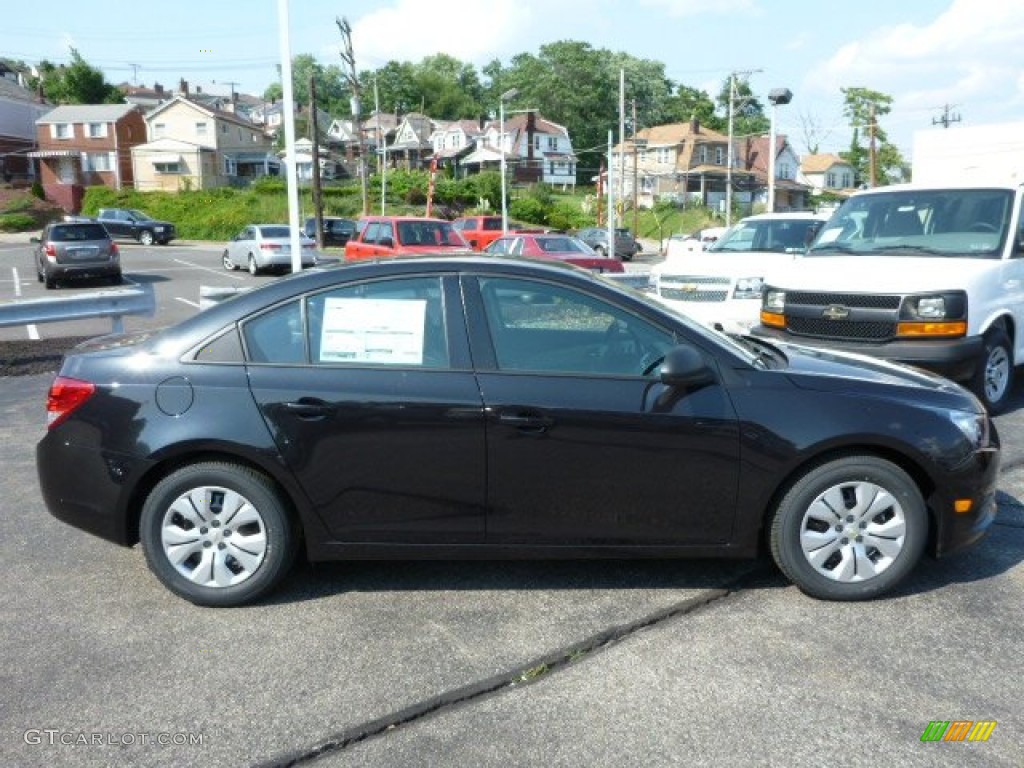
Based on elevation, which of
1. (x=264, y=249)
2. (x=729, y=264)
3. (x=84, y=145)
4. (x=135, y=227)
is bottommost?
(x=264, y=249)

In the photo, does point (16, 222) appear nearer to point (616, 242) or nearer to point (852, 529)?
point (616, 242)

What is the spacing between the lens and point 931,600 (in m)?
4.16

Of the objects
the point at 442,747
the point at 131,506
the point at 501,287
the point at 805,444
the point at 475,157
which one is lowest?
the point at 442,747

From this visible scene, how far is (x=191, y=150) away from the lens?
72188mm

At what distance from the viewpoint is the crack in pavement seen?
308 centimetres

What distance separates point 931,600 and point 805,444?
0.95m

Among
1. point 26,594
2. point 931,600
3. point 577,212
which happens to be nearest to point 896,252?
point 931,600

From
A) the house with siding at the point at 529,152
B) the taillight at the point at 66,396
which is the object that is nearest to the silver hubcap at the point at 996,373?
the taillight at the point at 66,396

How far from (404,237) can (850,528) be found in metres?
16.4

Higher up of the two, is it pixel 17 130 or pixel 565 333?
pixel 17 130

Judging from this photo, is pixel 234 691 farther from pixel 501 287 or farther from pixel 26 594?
pixel 501 287

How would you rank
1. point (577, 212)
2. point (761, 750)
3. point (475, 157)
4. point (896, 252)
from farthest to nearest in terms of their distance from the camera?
point (475, 157) < point (577, 212) < point (896, 252) < point (761, 750)

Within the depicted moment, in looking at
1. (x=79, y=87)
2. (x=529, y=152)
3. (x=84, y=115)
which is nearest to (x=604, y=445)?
(x=84, y=115)

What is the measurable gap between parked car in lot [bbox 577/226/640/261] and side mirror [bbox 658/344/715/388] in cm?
3505
